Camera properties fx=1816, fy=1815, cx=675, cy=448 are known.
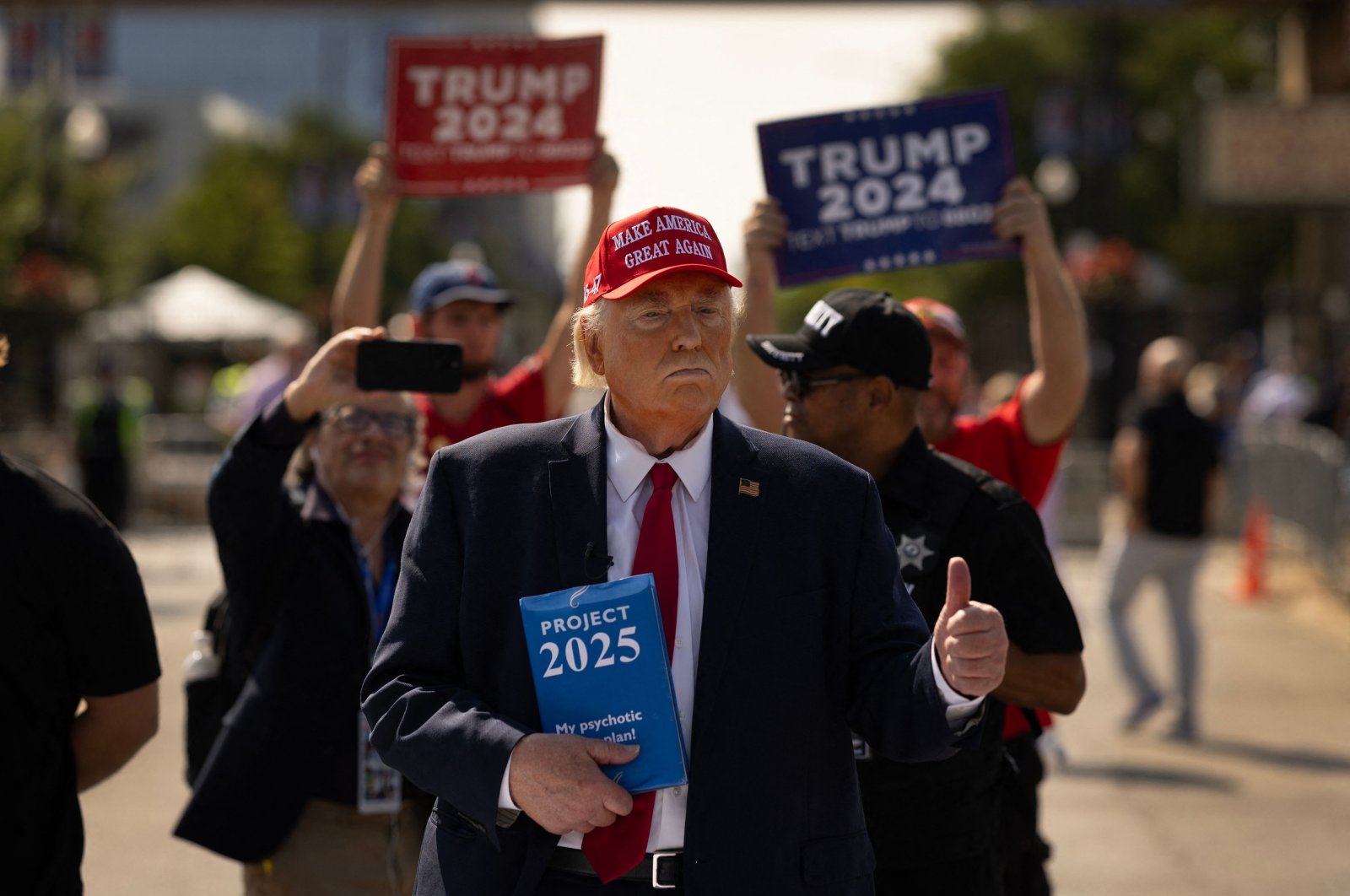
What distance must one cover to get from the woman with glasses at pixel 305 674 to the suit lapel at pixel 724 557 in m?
1.40

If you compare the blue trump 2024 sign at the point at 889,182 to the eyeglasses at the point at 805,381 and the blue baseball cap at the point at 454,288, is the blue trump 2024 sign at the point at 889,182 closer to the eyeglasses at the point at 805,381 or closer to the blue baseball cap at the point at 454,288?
the blue baseball cap at the point at 454,288

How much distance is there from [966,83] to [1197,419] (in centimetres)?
4388

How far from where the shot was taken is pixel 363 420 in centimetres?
447

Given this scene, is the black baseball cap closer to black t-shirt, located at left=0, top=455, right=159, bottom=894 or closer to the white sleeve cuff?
the white sleeve cuff

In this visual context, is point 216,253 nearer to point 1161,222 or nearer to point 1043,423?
point 1161,222

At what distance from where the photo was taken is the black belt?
282cm

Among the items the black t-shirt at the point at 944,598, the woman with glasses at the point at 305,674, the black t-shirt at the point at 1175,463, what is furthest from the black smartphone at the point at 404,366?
the black t-shirt at the point at 1175,463

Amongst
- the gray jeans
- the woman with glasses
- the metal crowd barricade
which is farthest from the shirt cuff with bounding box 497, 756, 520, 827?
the metal crowd barricade

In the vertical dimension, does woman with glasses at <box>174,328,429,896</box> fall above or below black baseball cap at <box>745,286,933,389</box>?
below

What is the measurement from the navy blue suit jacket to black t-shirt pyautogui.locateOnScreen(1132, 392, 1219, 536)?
778 centimetres

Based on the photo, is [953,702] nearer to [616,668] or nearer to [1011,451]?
[616,668]

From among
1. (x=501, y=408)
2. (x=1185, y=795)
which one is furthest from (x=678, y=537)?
(x=1185, y=795)

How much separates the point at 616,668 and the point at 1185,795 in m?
6.48

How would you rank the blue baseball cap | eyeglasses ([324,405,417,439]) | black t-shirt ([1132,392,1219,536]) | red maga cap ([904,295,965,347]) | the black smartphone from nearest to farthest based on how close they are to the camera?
1. the black smartphone
2. eyeglasses ([324,405,417,439])
3. red maga cap ([904,295,965,347])
4. the blue baseball cap
5. black t-shirt ([1132,392,1219,536])
